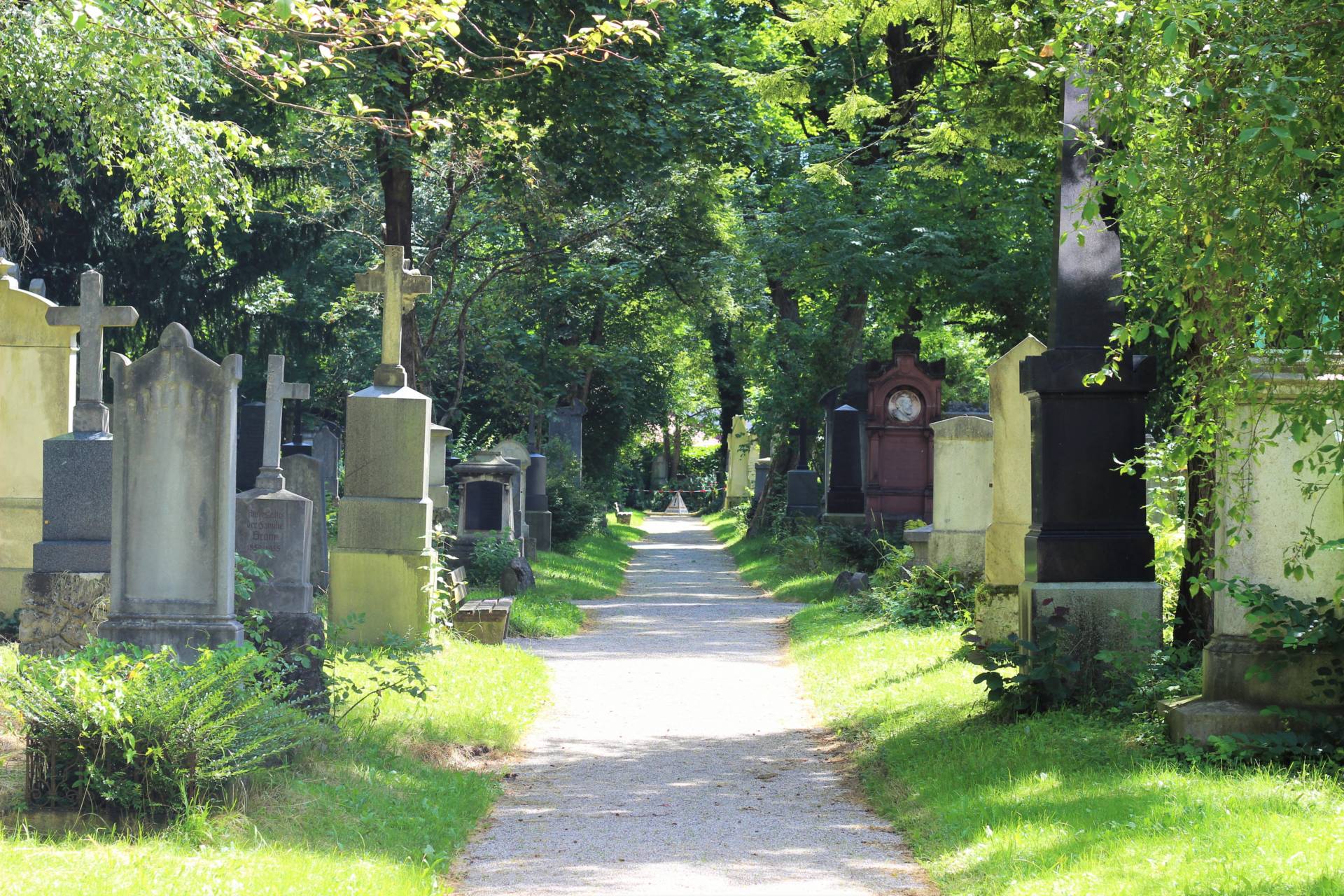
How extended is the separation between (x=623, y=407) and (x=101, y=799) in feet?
108

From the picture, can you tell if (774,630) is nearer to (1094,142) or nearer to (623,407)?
(1094,142)

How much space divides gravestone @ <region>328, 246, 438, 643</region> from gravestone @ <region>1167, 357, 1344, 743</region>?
6.85 metres

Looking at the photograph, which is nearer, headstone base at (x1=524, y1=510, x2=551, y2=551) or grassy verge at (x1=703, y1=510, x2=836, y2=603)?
grassy verge at (x1=703, y1=510, x2=836, y2=603)

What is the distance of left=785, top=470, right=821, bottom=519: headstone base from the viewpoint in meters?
28.1

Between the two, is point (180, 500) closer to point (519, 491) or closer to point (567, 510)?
point (519, 491)

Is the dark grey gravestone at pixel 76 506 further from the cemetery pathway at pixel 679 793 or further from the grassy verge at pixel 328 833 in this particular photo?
the cemetery pathway at pixel 679 793

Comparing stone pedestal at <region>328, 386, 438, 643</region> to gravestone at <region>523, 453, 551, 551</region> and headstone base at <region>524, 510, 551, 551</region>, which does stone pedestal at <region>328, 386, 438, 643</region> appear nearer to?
gravestone at <region>523, 453, 551, 551</region>

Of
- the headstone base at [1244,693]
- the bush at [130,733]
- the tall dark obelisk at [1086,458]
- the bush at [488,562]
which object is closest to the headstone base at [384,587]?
the tall dark obelisk at [1086,458]

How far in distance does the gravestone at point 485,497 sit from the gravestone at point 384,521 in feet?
24.8

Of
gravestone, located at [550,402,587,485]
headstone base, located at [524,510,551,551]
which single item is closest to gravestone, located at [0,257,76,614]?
headstone base, located at [524,510,551,551]

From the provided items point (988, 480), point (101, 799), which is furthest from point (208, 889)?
point (988, 480)

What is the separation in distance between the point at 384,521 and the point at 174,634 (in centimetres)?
520

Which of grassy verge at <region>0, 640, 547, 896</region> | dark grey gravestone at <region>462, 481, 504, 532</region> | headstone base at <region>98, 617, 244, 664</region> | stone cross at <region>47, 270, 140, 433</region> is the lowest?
grassy verge at <region>0, 640, 547, 896</region>

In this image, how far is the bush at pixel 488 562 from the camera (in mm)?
18188
